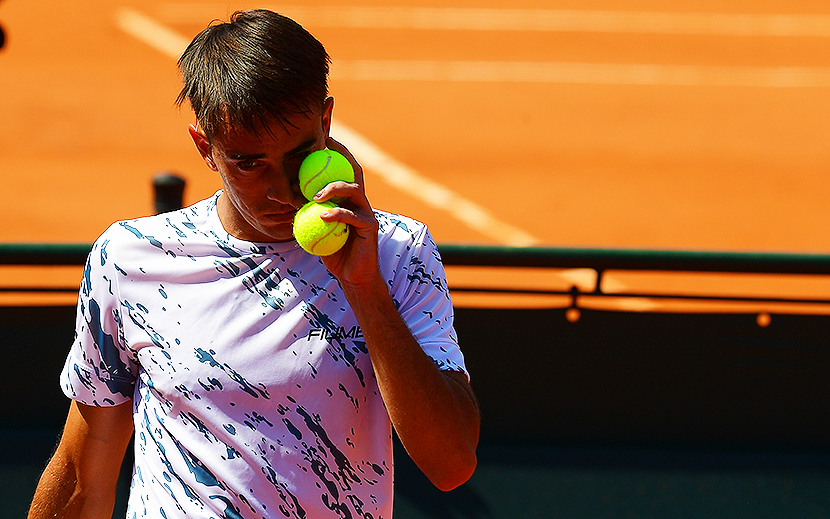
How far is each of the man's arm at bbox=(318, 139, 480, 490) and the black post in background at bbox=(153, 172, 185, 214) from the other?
292 cm

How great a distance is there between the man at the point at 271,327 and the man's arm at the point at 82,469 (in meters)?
0.15

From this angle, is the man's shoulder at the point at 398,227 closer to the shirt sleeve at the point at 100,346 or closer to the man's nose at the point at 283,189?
the man's nose at the point at 283,189

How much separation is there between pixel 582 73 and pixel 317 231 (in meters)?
12.0

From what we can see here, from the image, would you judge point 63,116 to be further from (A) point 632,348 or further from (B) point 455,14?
(A) point 632,348

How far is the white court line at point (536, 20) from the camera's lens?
14547mm

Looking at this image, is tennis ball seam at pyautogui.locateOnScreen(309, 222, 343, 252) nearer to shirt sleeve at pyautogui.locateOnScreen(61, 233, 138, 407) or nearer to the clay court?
shirt sleeve at pyautogui.locateOnScreen(61, 233, 138, 407)

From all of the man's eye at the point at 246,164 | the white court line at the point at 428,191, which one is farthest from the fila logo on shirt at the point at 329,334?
the white court line at the point at 428,191

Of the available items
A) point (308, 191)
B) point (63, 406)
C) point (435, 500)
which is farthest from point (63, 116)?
point (308, 191)

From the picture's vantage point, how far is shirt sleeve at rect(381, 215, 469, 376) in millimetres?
1694

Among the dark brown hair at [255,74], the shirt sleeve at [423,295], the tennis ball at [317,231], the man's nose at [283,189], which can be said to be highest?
the dark brown hair at [255,74]

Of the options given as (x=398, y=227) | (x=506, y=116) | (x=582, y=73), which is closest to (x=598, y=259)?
(x=398, y=227)

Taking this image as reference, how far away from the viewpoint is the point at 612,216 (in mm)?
8914

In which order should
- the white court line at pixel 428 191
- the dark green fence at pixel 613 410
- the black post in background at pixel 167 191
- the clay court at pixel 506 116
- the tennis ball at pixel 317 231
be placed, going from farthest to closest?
the clay court at pixel 506 116 < the white court line at pixel 428 191 < the black post in background at pixel 167 191 < the dark green fence at pixel 613 410 < the tennis ball at pixel 317 231

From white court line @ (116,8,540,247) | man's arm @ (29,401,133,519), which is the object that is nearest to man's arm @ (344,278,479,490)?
man's arm @ (29,401,133,519)
